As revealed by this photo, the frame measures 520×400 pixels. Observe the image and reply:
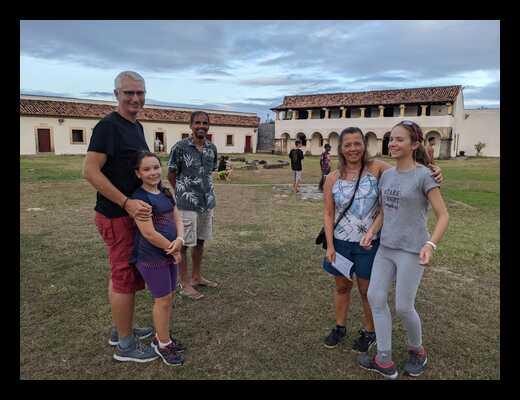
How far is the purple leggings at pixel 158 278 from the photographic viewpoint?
8.54ft

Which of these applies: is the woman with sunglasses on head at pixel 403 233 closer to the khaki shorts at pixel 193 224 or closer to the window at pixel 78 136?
the khaki shorts at pixel 193 224

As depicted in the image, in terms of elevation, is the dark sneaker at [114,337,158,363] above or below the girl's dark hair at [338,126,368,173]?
below

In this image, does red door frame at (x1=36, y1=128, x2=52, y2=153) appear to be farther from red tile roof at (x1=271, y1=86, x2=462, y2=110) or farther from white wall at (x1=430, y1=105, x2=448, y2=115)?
white wall at (x1=430, y1=105, x2=448, y2=115)

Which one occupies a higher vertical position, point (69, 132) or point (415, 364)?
point (69, 132)

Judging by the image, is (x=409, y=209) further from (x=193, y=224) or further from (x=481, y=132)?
(x=481, y=132)

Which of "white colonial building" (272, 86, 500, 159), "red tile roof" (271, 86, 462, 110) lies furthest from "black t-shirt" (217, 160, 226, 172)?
"red tile roof" (271, 86, 462, 110)

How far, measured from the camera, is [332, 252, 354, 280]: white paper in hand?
8.98ft

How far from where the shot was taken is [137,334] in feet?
10.4

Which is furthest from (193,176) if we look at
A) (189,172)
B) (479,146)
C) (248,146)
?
(479,146)

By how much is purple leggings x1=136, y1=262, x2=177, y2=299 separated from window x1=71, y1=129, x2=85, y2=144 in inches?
1214

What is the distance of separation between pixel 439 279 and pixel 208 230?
276 cm

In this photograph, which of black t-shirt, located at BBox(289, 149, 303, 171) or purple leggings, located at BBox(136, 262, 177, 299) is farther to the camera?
black t-shirt, located at BBox(289, 149, 303, 171)

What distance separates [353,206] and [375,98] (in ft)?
112

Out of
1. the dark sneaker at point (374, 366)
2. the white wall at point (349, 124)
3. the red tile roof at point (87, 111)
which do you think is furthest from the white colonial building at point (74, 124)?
the dark sneaker at point (374, 366)
